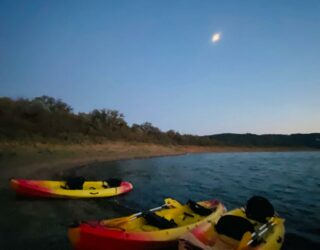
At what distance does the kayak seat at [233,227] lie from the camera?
8920 millimetres

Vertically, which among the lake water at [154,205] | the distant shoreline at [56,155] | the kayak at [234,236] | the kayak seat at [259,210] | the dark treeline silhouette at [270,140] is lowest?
the lake water at [154,205]

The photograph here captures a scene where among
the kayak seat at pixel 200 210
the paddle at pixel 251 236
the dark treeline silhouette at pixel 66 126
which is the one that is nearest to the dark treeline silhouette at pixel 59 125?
the dark treeline silhouette at pixel 66 126

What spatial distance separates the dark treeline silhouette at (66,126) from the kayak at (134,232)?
29411mm

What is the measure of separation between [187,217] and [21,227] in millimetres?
5741

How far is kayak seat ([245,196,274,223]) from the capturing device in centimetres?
1066

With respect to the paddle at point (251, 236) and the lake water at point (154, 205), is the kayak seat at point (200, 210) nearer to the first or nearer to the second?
the paddle at point (251, 236)

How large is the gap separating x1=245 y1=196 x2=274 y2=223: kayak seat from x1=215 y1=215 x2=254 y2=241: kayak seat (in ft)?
5.44

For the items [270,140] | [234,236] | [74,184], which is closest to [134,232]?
[234,236]

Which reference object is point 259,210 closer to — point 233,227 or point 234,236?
point 233,227

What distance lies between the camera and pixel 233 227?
9.11m

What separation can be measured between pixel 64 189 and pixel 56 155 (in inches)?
769

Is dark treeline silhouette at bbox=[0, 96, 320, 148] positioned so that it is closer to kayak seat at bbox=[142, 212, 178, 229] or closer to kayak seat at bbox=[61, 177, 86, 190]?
kayak seat at bbox=[61, 177, 86, 190]

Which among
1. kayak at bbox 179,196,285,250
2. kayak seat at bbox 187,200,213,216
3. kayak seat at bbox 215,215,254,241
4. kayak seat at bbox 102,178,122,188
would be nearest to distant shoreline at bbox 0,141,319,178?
kayak seat at bbox 102,178,122,188

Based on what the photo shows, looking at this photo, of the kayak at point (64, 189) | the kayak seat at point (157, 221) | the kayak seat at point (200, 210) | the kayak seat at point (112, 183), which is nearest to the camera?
the kayak seat at point (157, 221)
